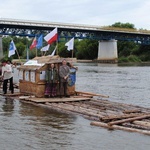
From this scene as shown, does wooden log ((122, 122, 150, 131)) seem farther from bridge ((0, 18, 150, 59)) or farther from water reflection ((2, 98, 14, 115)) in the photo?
bridge ((0, 18, 150, 59))

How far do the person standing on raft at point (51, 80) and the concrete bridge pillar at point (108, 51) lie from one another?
104 metres

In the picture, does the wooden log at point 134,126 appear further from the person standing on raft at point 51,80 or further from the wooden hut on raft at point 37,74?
the wooden hut on raft at point 37,74

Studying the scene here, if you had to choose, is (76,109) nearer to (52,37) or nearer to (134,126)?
(134,126)

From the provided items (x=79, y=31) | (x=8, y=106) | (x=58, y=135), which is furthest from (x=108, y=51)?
(x=58, y=135)

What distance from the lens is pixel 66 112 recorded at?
15.5 metres

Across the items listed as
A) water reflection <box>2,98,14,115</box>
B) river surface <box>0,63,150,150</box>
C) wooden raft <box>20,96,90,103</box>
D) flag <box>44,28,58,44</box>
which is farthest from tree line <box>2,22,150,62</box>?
river surface <box>0,63,150,150</box>

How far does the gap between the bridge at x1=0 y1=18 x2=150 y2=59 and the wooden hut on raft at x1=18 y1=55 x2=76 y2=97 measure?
7399cm

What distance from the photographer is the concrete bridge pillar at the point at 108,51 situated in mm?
122887

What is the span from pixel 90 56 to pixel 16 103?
440 feet

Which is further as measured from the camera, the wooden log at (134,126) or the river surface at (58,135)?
the wooden log at (134,126)

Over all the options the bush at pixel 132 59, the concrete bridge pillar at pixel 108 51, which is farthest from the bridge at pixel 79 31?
the bush at pixel 132 59

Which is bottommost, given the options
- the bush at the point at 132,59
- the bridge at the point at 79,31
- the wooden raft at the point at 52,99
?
the wooden raft at the point at 52,99

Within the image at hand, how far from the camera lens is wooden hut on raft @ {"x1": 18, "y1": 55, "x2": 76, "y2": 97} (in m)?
18.3

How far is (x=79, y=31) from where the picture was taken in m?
113
